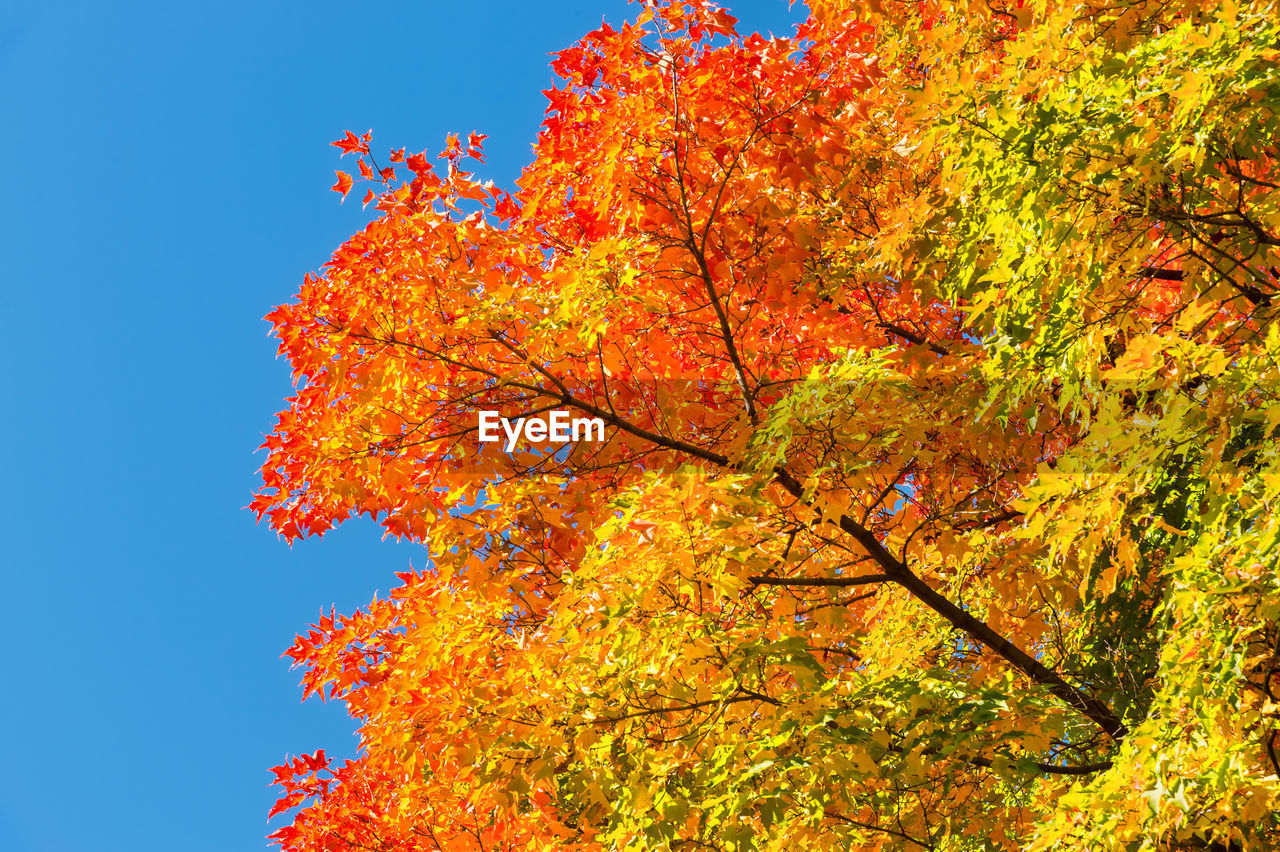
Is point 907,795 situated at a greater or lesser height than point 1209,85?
lesser

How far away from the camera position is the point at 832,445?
4.86m

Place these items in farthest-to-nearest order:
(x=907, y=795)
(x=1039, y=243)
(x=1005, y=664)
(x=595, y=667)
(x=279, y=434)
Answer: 1. (x=279, y=434)
2. (x=1005, y=664)
3. (x=907, y=795)
4. (x=595, y=667)
5. (x=1039, y=243)

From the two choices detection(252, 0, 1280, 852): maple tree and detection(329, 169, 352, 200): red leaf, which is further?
detection(329, 169, 352, 200): red leaf

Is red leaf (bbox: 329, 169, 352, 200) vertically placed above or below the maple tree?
above

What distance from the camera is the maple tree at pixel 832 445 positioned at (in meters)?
3.59

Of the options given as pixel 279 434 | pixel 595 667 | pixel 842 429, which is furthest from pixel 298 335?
pixel 842 429

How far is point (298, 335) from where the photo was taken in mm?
6098

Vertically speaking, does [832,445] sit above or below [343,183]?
below

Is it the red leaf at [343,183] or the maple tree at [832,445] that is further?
the red leaf at [343,183]

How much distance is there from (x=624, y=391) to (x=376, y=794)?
4.42 m

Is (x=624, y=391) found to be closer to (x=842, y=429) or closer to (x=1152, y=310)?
(x=842, y=429)

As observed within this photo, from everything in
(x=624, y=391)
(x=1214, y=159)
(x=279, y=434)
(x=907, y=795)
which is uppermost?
(x=279, y=434)

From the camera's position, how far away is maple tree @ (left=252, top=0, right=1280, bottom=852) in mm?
3590

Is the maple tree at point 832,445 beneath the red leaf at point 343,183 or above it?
beneath
